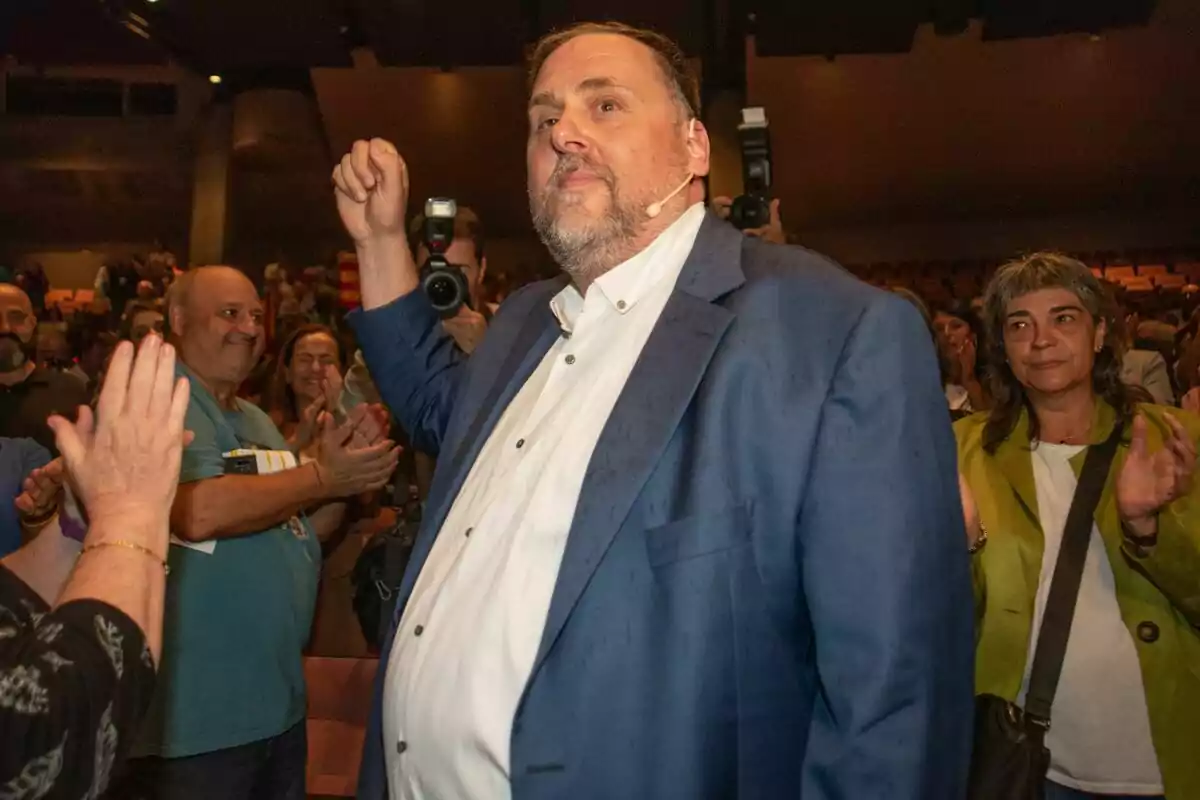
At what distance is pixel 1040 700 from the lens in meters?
1.56

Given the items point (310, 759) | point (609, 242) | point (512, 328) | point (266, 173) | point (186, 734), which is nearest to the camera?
point (609, 242)

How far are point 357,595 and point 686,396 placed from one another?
1.18 meters

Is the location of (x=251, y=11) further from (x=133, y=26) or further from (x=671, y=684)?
(x=671, y=684)

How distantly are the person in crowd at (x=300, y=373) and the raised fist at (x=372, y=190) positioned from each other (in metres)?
1.51

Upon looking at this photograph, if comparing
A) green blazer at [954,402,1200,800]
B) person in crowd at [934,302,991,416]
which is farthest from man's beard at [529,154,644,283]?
person in crowd at [934,302,991,416]

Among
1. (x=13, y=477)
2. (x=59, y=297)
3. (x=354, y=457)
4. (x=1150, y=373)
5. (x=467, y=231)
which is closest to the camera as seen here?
(x=354, y=457)

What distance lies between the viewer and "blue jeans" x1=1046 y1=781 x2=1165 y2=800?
1.56 m

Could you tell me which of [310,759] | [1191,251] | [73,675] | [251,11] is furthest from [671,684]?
[1191,251]

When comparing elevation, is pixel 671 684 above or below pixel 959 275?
below

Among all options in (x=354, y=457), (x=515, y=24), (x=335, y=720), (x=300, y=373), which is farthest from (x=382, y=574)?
(x=515, y=24)

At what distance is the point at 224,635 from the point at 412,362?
0.75 metres

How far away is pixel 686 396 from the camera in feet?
3.22

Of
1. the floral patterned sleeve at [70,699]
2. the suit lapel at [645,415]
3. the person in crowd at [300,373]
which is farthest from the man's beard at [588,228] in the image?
the person in crowd at [300,373]

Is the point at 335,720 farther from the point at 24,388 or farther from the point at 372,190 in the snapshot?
the point at 372,190
